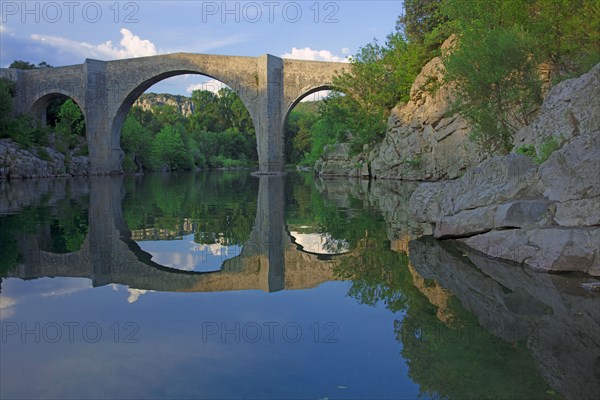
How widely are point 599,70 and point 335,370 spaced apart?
569cm

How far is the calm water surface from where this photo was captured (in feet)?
7.95

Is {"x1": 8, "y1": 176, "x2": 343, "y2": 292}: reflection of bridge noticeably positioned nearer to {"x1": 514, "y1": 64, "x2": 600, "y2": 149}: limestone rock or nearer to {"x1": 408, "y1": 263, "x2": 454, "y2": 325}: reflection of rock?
{"x1": 408, "y1": 263, "x2": 454, "y2": 325}: reflection of rock

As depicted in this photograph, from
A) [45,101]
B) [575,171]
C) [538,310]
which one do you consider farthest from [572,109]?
[45,101]

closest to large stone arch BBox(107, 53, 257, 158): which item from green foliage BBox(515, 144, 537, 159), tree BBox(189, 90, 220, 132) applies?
green foliage BBox(515, 144, 537, 159)

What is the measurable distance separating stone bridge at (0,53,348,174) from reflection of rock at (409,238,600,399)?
25207 mm

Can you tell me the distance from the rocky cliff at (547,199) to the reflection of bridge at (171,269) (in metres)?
2.02

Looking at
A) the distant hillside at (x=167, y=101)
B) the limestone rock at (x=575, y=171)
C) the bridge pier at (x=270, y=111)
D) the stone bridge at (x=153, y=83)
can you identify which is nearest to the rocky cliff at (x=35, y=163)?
the stone bridge at (x=153, y=83)

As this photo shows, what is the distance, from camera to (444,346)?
2902 millimetres

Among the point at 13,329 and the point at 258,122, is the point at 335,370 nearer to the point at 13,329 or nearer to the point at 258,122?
the point at 13,329

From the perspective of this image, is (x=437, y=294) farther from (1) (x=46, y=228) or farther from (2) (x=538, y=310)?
(1) (x=46, y=228)

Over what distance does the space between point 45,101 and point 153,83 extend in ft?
29.7

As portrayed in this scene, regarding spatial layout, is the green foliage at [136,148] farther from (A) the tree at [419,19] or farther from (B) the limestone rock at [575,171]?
(B) the limestone rock at [575,171]

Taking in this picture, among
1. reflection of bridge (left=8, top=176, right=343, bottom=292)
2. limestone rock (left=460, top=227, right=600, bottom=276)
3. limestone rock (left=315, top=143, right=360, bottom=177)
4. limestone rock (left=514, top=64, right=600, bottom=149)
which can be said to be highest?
limestone rock (left=315, top=143, right=360, bottom=177)

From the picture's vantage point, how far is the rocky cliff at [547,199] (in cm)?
474
